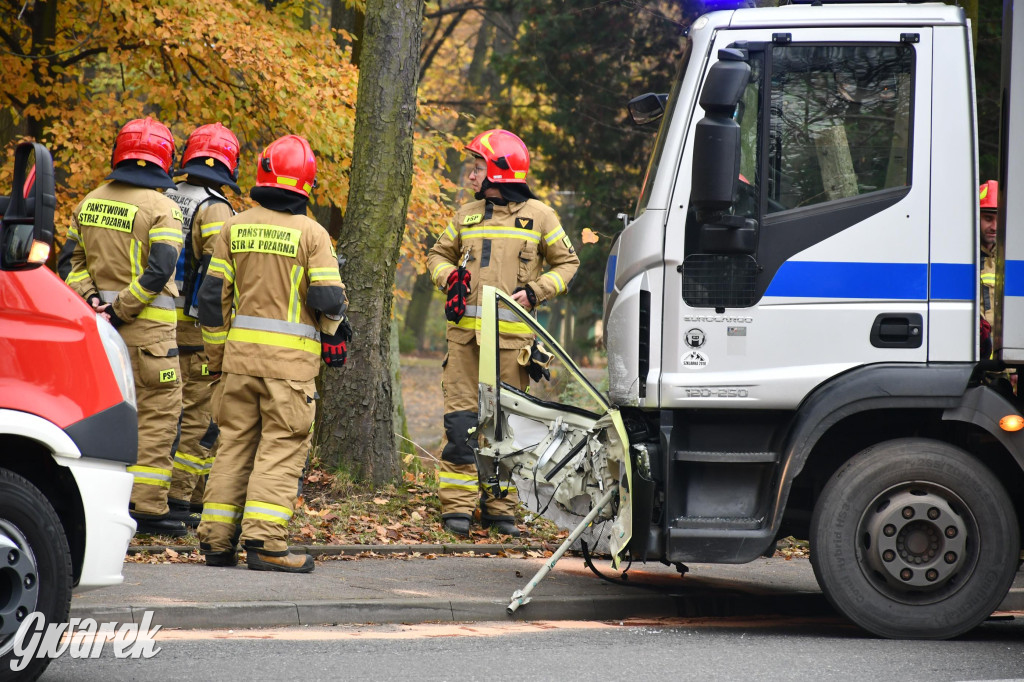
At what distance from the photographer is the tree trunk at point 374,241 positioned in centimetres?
900

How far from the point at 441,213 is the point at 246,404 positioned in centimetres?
819

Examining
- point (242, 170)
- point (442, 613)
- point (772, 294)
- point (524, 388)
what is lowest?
point (442, 613)

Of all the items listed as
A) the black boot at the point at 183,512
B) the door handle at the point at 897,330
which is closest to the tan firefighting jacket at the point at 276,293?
the black boot at the point at 183,512

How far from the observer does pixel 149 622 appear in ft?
18.3

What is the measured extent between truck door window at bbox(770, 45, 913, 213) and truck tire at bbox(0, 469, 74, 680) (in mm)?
3492

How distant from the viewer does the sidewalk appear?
582 centimetres

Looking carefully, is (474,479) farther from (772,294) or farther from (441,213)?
(441,213)

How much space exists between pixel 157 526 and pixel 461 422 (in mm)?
2021

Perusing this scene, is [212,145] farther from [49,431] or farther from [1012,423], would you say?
[1012,423]

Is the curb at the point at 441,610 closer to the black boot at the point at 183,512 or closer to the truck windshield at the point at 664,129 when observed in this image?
the truck windshield at the point at 664,129

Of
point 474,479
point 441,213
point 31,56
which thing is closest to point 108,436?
point 474,479

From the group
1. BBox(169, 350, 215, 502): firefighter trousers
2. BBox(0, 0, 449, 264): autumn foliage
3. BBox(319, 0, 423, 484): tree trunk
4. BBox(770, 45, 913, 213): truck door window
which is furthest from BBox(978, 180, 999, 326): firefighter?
BBox(0, 0, 449, 264): autumn foliage

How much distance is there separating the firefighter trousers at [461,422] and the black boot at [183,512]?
5.31 ft

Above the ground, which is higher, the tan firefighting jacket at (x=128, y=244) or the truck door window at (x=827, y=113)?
the truck door window at (x=827, y=113)
